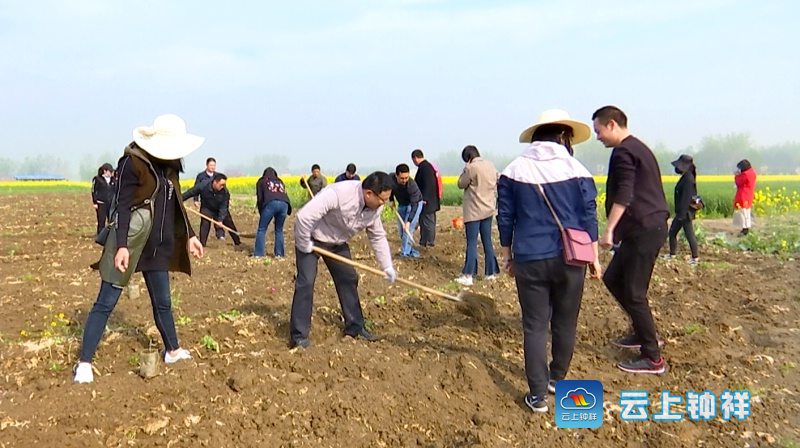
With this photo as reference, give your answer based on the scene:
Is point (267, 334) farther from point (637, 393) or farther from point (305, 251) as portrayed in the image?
point (637, 393)

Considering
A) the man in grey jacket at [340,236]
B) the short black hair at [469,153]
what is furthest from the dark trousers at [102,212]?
the man in grey jacket at [340,236]

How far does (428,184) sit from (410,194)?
31.8 inches

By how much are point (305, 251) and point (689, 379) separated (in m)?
3.05

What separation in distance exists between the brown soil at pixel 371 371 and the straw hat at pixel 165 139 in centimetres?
155

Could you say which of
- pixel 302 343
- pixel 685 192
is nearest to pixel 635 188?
pixel 302 343

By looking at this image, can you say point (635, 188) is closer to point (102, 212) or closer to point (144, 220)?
point (144, 220)

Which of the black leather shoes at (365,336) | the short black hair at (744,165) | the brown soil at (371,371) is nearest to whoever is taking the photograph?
the brown soil at (371,371)

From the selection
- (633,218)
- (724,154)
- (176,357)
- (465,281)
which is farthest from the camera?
(724,154)

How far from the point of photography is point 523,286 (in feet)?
13.0

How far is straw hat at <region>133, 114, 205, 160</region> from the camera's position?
430 centimetres
